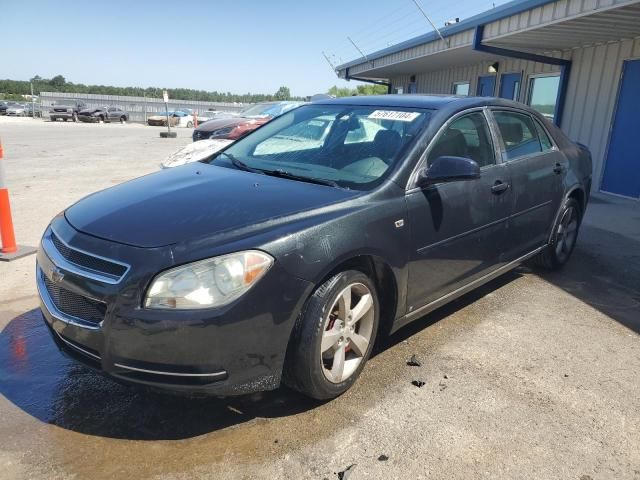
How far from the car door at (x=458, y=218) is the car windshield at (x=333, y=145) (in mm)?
247

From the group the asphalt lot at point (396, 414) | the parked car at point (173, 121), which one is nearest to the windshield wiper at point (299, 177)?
the asphalt lot at point (396, 414)

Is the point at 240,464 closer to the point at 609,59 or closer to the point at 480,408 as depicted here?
the point at 480,408

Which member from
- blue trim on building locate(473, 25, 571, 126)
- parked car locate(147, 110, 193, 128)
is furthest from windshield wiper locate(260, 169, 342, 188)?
parked car locate(147, 110, 193, 128)

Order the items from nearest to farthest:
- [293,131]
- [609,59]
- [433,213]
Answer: [433,213] → [293,131] → [609,59]

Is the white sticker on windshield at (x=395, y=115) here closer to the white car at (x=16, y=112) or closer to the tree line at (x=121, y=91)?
the white car at (x=16, y=112)

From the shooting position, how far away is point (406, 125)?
335 centimetres

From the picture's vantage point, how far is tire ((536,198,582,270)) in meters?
4.78

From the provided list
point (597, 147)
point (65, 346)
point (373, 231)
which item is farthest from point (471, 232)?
point (597, 147)

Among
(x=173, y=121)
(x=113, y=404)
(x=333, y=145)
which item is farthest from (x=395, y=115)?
(x=173, y=121)

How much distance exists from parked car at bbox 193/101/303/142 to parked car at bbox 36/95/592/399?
7465 mm

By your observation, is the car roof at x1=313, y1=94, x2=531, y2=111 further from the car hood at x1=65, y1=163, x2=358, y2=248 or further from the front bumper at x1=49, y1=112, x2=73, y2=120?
the front bumper at x1=49, y1=112, x2=73, y2=120

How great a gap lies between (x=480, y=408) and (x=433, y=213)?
1.16 meters

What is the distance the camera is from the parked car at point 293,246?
2225 mm

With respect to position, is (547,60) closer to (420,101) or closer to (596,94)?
(596,94)
